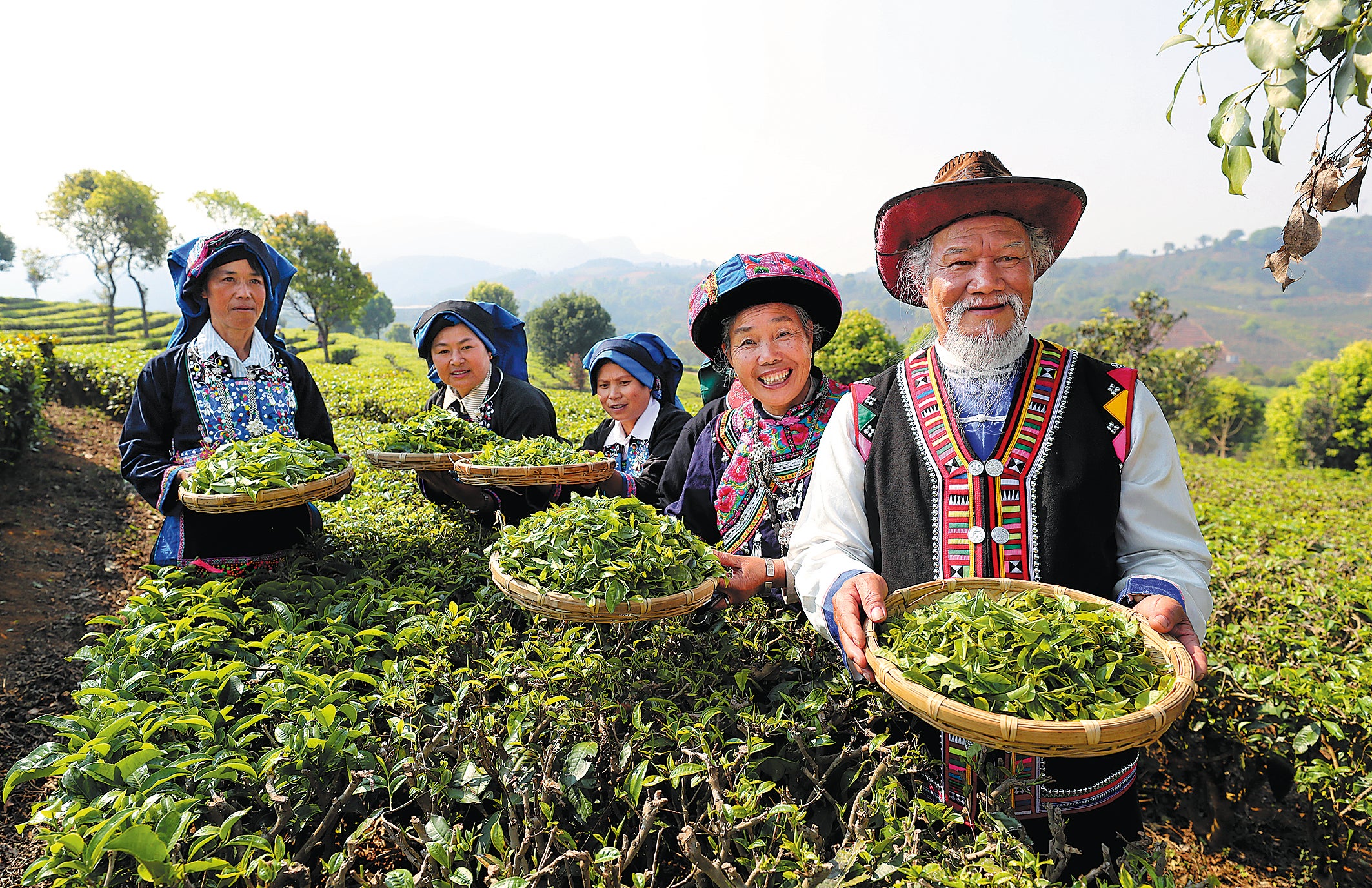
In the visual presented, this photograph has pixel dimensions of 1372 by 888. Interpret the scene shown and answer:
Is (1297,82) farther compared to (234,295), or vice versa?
(234,295)

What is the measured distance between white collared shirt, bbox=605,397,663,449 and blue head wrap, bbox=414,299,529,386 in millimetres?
635

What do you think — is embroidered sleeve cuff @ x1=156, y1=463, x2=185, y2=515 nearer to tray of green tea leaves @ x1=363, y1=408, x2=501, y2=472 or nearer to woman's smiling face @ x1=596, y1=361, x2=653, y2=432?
tray of green tea leaves @ x1=363, y1=408, x2=501, y2=472

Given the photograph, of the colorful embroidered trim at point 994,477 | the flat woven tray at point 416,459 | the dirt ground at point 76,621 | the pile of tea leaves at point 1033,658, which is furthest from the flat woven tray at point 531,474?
the dirt ground at point 76,621

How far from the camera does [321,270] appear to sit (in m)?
33.4

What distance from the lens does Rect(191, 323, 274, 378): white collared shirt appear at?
2869 millimetres

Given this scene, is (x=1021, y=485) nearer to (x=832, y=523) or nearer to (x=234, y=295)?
(x=832, y=523)

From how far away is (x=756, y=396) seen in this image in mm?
2406

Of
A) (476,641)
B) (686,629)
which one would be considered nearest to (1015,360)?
(686,629)

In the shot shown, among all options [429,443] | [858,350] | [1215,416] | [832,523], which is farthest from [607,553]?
[1215,416]

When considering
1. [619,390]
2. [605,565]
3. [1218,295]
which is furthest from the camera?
[1218,295]

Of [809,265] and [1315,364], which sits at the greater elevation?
[809,265]

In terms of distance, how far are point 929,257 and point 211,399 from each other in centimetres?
294

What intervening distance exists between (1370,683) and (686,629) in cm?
243

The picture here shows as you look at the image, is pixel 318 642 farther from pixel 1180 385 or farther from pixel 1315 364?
pixel 1180 385
